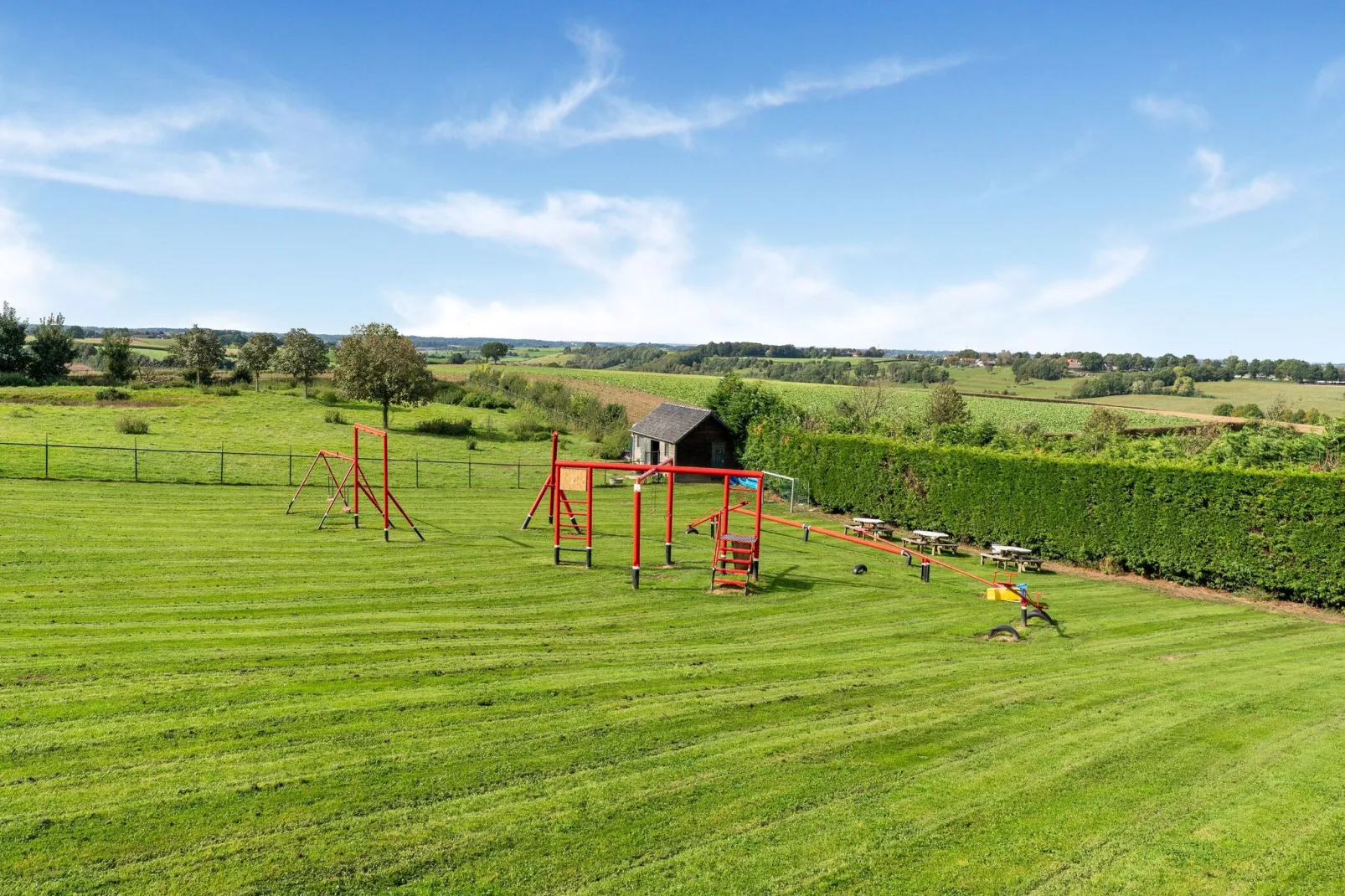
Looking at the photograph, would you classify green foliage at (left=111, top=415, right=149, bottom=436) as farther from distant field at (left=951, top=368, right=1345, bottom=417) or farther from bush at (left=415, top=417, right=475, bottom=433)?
distant field at (left=951, top=368, right=1345, bottom=417)

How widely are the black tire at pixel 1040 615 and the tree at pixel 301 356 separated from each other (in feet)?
211

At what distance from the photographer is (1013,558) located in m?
23.7

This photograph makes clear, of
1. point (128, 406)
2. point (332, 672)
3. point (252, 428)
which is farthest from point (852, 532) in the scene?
point (128, 406)

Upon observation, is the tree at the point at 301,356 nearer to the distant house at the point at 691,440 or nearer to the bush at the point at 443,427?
the bush at the point at 443,427

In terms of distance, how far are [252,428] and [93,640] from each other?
3887 cm

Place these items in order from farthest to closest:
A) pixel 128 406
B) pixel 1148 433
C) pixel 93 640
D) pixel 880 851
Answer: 1. pixel 128 406
2. pixel 1148 433
3. pixel 93 640
4. pixel 880 851

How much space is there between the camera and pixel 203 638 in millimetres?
13148

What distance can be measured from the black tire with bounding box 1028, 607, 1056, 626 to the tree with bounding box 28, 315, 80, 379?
8583 centimetres

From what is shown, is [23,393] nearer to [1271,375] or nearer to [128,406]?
[128,406]

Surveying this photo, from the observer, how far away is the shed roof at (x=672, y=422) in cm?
4000

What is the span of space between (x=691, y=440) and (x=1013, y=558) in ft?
62.0

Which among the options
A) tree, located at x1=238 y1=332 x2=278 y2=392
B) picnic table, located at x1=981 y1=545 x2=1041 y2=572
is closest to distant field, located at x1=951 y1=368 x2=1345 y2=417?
picnic table, located at x1=981 y1=545 x2=1041 y2=572

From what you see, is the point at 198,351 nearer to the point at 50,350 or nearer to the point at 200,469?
the point at 50,350

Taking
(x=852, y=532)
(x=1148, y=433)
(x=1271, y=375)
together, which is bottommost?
(x=852, y=532)
